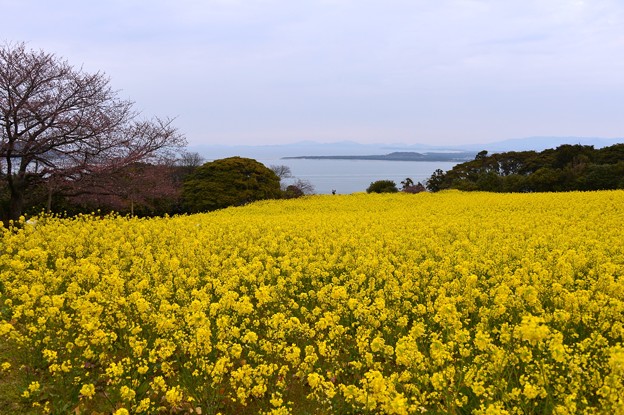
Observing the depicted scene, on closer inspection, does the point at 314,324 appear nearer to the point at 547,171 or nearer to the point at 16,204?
the point at 16,204

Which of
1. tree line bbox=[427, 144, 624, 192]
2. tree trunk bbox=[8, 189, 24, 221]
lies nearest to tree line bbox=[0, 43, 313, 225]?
tree trunk bbox=[8, 189, 24, 221]

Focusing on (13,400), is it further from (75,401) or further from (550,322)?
(550,322)

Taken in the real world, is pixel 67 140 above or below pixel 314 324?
above

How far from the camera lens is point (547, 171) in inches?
1642

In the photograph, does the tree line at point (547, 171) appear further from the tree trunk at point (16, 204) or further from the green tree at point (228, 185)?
the tree trunk at point (16, 204)

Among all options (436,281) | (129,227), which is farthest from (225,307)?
(129,227)

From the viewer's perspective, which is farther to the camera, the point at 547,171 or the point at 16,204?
the point at 547,171

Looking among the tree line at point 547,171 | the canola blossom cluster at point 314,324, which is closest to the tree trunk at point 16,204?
the canola blossom cluster at point 314,324

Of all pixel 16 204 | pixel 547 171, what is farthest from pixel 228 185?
pixel 547 171

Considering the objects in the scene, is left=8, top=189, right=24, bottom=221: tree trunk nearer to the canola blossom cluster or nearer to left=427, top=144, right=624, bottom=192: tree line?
the canola blossom cluster

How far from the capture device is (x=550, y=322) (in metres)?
5.74

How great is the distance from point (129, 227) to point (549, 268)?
11094mm

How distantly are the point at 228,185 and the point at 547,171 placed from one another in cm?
3070

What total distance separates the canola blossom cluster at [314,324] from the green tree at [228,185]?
2192 cm
